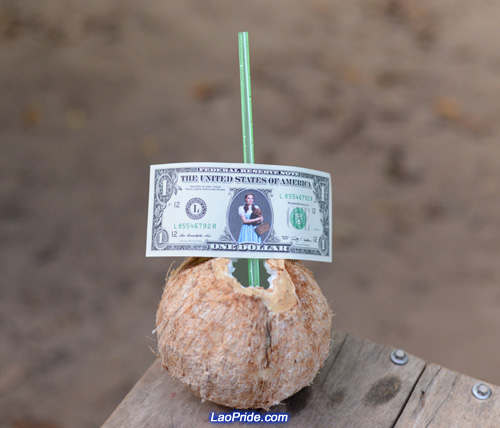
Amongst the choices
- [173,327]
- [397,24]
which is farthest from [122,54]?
[173,327]

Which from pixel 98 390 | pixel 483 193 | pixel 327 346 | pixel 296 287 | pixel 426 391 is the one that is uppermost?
pixel 483 193

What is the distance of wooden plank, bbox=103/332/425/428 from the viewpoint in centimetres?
156

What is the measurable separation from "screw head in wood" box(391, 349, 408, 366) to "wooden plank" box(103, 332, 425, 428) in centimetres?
1

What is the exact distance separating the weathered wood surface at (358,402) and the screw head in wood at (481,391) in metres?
0.01

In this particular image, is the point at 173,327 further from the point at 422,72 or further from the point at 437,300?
the point at 422,72

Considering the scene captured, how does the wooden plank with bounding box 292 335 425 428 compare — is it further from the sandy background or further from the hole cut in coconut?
the sandy background

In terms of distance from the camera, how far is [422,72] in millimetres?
4285

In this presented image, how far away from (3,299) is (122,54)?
215 cm

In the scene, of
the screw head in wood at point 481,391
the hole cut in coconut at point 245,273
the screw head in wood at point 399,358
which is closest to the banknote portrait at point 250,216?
the hole cut in coconut at point 245,273

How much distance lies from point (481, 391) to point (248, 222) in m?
0.88

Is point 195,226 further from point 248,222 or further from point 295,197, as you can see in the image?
point 295,197

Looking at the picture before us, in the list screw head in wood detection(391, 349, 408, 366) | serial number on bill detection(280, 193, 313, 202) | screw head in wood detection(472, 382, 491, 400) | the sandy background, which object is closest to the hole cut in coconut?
serial number on bill detection(280, 193, 313, 202)

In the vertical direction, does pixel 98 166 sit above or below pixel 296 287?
above

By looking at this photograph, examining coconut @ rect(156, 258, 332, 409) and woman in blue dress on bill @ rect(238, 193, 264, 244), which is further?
woman in blue dress on bill @ rect(238, 193, 264, 244)
